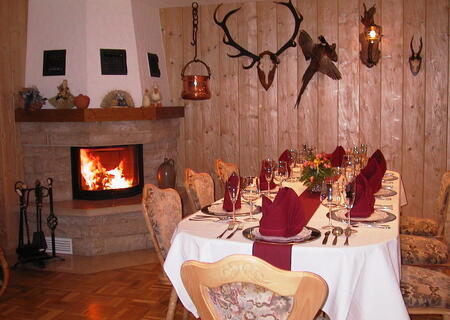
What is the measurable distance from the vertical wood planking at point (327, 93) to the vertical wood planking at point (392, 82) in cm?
44

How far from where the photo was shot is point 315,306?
1512 mm

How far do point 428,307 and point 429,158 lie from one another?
2.65m

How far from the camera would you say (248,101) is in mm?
5199

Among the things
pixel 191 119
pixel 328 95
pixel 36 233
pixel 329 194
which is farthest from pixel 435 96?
pixel 36 233

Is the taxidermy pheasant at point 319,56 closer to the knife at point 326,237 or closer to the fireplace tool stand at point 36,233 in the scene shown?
the fireplace tool stand at point 36,233

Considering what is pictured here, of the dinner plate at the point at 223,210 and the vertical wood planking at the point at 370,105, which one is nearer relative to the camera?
the dinner plate at the point at 223,210

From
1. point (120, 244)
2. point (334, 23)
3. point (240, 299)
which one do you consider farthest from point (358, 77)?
point (240, 299)

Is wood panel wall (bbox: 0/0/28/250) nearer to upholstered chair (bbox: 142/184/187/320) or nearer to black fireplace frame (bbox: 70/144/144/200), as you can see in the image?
black fireplace frame (bbox: 70/144/144/200)

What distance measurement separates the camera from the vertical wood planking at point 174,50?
5.29 meters

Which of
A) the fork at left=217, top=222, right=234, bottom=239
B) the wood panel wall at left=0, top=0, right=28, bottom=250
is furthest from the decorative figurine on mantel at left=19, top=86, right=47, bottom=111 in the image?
the fork at left=217, top=222, right=234, bottom=239

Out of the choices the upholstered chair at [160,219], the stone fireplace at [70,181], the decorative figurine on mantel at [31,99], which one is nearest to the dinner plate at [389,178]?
the upholstered chair at [160,219]

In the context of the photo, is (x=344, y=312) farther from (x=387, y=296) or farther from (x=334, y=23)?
(x=334, y=23)

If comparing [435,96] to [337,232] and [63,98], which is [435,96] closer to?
[337,232]

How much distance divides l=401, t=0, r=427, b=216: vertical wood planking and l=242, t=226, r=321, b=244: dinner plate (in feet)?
9.24
